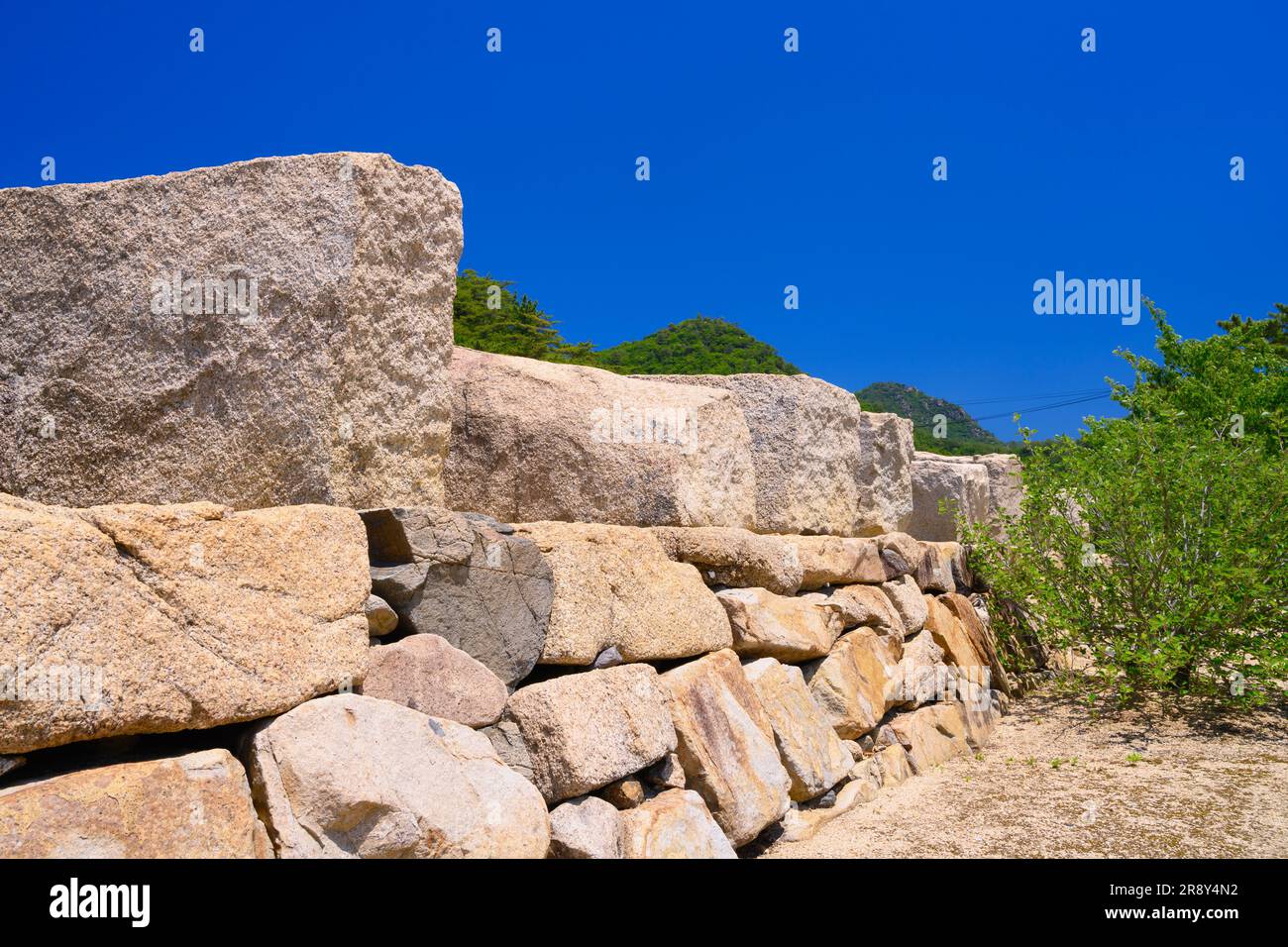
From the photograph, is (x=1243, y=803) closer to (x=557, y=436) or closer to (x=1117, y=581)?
(x=1117, y=581)

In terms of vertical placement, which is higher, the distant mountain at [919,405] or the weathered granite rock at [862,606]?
the distant mountain at [919,405]

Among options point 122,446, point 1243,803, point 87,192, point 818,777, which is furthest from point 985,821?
point 87,192

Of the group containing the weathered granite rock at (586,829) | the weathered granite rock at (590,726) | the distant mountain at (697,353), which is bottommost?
the weathered granite rock at (586,829)

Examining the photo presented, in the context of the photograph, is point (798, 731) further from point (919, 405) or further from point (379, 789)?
point (919, 405)

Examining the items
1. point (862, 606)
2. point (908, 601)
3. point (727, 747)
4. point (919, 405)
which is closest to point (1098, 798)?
point (862, 606)

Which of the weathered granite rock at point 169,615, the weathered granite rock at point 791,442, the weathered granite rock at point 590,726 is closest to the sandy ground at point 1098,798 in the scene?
the weathered granite rock at point 590,726

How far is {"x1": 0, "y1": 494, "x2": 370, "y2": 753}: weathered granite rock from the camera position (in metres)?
1.81

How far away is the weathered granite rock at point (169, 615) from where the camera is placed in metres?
1.81

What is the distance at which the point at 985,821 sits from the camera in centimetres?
429

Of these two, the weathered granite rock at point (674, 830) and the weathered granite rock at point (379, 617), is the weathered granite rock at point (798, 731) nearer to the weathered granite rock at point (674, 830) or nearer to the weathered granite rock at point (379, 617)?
the weathered granite rock at point (674, 830)

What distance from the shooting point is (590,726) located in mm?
2996

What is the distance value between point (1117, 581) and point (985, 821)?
3207mm

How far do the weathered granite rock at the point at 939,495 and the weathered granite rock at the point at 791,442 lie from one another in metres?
2.87

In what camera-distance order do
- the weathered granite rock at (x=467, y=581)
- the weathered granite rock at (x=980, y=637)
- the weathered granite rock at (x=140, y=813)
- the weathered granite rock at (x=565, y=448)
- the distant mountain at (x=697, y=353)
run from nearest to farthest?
the weathered granite rock at (x=140, y=813)
the weathered granite rock at (x=467, y=581)
the weathered granite rock at (x=565, y=448)
the weathered granite rock at (x=980, y=637)
the distant mountain at (x=697, y=353)
